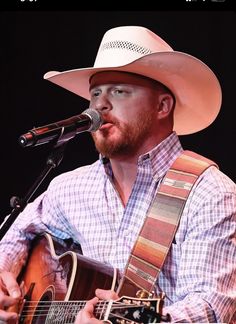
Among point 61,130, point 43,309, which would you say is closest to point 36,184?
point 61,130

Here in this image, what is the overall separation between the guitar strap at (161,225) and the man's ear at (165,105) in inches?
12.2

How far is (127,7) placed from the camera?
3.59m

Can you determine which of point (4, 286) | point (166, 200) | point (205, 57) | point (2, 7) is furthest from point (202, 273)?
point (2, 7)

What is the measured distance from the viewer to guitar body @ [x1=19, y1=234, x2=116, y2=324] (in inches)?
91.3

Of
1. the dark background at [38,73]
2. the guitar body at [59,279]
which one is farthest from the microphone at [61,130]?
the dark background at [38,73]

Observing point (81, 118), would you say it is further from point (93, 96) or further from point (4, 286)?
point (4, 286)

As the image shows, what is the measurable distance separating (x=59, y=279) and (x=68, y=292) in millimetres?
145

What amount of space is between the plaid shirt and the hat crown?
0.39 m

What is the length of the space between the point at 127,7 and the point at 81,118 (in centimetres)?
143

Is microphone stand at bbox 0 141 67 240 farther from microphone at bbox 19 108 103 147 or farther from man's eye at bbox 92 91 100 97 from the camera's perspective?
man's eye at bbox 92 91 100 97

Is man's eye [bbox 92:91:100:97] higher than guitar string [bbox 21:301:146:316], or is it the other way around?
man's eye [bbox 92:91:100:97]

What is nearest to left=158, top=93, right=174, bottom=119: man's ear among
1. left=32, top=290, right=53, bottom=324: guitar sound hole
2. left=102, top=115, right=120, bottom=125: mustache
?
left=102, top=115, right=120, bottom=125: mustache

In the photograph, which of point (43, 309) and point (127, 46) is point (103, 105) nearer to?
point (127, 46)

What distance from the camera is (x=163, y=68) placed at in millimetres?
2770
